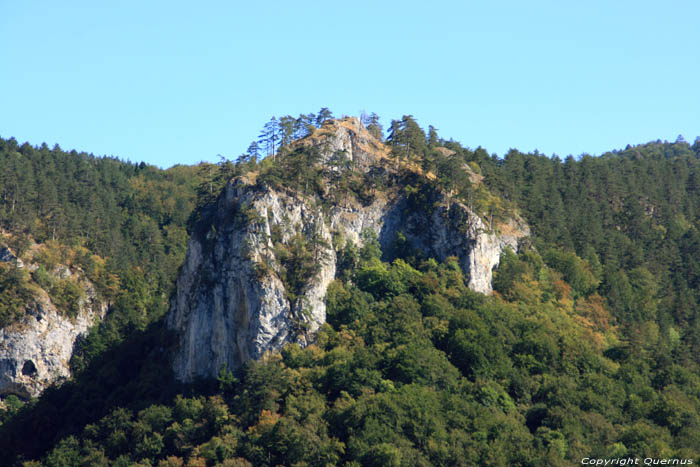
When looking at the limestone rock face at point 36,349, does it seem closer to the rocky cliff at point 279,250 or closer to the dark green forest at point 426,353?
the dark green forest at point 426,353

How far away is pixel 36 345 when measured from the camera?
126750mm

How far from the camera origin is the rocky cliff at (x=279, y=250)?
3701 inches

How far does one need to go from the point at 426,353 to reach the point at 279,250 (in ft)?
54.6

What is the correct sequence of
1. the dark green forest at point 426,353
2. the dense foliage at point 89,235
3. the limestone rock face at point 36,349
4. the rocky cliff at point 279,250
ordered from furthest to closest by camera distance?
the dense foliage at point 89,235 < the limestone rock face at point 36,349 < the rocky cliff at point 279,250 < the dark green forest at point 426,353

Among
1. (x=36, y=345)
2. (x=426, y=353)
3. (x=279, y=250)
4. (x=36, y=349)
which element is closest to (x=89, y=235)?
(x=36, y=345)

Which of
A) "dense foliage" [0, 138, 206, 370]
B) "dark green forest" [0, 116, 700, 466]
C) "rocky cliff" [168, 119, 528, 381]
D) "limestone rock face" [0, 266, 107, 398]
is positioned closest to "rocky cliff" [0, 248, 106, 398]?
"limestone rock face" [0, 266, 107, 398]

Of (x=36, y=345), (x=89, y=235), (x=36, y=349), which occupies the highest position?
(x=89, y=235)

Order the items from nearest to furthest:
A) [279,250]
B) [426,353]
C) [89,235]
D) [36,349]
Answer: [426,353]
[279,250]
[36,349]
[89,235]

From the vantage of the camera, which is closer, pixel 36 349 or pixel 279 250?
pixel 279 250

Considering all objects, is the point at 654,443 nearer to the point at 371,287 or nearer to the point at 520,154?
the point at 371,287

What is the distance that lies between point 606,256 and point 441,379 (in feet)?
131

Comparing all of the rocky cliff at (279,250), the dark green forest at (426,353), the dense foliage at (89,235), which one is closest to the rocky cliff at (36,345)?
the dense foliage at (89,235)

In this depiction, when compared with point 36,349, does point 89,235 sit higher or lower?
higher

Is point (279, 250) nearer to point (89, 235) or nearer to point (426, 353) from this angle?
point (426, 353)
